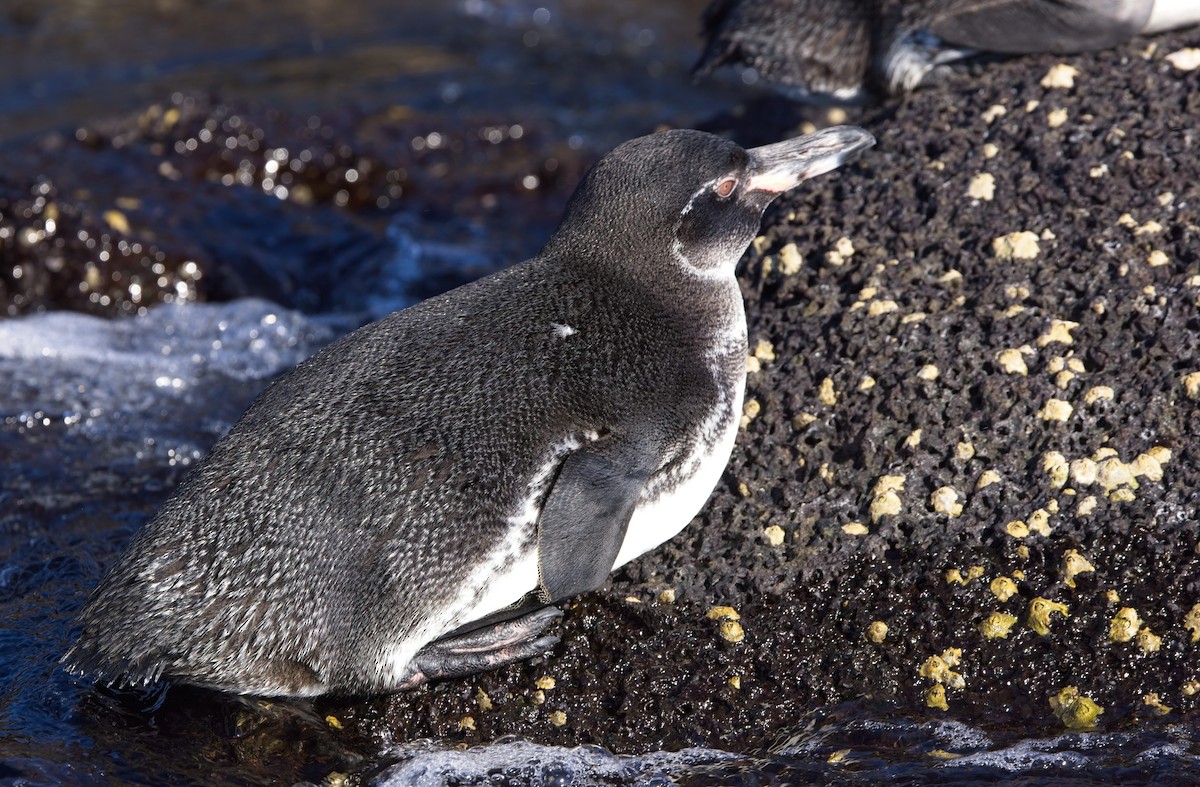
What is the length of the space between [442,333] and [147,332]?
3217 millimetres

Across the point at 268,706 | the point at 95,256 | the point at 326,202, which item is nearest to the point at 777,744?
the point at 268,706

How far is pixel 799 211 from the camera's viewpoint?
4566 millimetres

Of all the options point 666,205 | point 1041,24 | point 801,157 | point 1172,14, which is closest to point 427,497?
point 666,205

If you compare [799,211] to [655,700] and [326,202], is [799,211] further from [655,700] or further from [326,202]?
[326,202]

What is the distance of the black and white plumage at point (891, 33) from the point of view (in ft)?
16.0

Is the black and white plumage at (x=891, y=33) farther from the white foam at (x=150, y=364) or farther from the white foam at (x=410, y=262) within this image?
the white foam at (x=150, y=364)

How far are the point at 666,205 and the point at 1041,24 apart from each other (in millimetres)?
2004

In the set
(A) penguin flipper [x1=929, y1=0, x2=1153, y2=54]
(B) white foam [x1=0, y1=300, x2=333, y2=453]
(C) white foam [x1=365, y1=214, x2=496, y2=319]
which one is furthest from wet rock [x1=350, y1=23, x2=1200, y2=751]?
(C) white foam [x1=365, y1=214, x2=496, y2=319]

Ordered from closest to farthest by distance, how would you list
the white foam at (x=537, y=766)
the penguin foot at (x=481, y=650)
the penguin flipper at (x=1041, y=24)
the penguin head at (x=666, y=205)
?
the white foam at (x=537, y=766), the penguin foot at (x=481, y=650), the penguin head at (x=666, y=205), the penguin flipper at (x=1041, y=24)

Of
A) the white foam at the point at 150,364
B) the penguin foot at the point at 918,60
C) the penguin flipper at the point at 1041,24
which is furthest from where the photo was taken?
the white foam at the point at 150,364

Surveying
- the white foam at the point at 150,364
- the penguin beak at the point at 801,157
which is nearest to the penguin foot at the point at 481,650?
the penguin beak at the point at 801,157

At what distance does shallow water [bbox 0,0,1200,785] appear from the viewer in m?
3.29

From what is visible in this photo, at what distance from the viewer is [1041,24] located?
4.96m

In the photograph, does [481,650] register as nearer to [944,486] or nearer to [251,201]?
[944,486]
